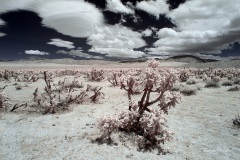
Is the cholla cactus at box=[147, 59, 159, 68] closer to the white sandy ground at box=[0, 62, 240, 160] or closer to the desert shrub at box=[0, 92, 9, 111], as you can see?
the white sandy ground at box=[0, 62, 240, 160]

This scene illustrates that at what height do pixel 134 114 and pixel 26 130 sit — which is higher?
pixel 134 114

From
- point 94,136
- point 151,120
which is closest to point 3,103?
point 94,136

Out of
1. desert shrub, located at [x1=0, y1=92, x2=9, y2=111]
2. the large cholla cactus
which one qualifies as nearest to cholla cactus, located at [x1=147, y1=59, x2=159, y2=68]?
the large cholla cactus

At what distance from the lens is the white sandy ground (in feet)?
19.1

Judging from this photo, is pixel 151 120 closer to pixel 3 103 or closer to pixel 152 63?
pixel 152 63

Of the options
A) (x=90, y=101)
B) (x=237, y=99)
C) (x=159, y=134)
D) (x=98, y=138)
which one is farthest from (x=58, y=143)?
(x=237, y=99)

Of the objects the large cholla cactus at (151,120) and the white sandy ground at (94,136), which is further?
the large cholla cactus at (151,120)

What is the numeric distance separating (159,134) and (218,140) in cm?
175

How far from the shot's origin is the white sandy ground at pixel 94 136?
5.81 m

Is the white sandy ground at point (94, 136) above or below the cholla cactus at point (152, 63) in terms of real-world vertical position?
below

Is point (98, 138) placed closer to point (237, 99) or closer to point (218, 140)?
point (218, 140)

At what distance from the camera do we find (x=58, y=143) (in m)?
6.32

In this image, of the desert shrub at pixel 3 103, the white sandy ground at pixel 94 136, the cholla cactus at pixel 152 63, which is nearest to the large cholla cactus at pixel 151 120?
the cholla cactus at pixel 152 63

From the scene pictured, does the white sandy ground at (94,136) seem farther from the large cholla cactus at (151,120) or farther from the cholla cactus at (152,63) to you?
the cholla cactus at (152,63)
